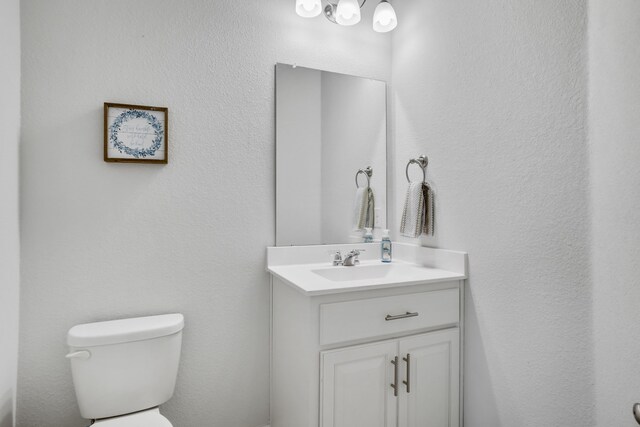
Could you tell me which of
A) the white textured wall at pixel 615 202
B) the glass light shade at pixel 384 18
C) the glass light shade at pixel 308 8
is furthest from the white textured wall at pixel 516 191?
the glass light shade at pixel 308 8

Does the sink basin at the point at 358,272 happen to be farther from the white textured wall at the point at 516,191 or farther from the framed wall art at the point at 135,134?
the framed wall art at the point at 135,134

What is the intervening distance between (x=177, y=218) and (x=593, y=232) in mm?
1587

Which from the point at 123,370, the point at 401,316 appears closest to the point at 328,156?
the point at 401,316

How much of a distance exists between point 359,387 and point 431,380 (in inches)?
13.7

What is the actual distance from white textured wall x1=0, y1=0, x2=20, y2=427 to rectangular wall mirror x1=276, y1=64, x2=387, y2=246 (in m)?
1.05

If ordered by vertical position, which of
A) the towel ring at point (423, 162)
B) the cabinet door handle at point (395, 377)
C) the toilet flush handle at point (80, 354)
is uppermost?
the towel ring at point (423, 162)

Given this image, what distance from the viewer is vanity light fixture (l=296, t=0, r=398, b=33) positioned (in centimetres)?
176

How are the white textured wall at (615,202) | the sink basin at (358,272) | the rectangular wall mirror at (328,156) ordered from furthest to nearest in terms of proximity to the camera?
1. the rectangular wall mirror at (328,156)
2. the sink basin at (358,272)
3. the white textured wall at (615,202)

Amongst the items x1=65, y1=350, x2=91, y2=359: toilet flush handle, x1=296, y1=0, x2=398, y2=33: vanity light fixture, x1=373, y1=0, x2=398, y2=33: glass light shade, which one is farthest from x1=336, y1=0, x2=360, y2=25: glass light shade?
x1=65, y1=350, x2=91, y2=359: toilet flush handle

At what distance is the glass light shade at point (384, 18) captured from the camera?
182 centimetres

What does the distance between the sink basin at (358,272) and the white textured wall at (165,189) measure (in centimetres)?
32

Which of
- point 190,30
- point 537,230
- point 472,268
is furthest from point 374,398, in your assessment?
point 190,30

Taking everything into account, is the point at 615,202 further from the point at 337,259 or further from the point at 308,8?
the point at 308,8

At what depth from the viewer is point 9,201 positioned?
1336 millimetres
